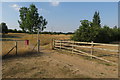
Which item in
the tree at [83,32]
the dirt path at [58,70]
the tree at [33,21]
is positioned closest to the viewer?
the dirt path at [58,70]

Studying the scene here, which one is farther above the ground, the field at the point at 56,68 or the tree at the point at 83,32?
the tree at the point at 83,32

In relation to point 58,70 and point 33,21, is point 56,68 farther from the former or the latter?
point 33,21

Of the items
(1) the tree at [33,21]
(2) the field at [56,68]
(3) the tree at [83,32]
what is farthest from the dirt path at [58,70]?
(1) the tree at [33,21]

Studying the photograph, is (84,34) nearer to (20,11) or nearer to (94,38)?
(94,38)

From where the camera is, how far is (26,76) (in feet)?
13.5

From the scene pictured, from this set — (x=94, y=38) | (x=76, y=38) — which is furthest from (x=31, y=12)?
(x=94, y=38)

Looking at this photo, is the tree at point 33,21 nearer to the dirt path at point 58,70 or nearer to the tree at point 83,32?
the tree at point 83,32

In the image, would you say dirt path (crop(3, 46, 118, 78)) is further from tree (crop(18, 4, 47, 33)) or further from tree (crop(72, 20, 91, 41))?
tree (crop(18, 4, 47, 33))

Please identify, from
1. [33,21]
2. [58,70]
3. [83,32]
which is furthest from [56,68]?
[33,21]

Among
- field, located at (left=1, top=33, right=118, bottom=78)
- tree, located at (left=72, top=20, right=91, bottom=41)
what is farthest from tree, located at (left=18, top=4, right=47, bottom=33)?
field, located at (left=1, top=33, right=118, bottom=78)

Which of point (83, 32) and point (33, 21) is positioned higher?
point (33, 21)

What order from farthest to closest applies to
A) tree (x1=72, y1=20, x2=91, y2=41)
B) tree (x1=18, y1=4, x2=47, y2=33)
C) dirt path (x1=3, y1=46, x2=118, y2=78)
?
tree (x1=18, y1=4, x2=47, y2=33)
tree (x1=72, y1=20, x2=91, y2=41)
dirt path (x1=3, y1=46, x2=118, y2=78)

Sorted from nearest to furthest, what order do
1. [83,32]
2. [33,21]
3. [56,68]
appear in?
[56,68], [83,32], [33,21]

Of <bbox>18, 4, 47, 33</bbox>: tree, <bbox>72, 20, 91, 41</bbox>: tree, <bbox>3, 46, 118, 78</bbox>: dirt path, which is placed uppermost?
<bbox>18, 4, 47, 33</bbox>: tree
